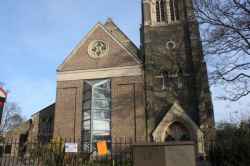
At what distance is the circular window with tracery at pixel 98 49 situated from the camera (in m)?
24.3

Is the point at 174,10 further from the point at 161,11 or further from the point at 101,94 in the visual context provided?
the point at 101,94

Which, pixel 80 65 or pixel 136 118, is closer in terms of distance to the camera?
pixel 136 118

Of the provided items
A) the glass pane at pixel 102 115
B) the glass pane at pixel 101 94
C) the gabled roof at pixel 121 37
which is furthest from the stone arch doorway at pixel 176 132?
the gabled roof at pixel 121 37

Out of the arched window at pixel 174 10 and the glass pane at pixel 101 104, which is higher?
the arched window at pixel 174 10

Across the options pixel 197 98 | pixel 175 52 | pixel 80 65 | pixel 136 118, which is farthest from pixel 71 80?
pixel 197 98

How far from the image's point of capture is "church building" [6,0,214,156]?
2044cm

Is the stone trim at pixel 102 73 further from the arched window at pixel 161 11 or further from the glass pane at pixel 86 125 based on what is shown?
the arched window at pixel 161 11

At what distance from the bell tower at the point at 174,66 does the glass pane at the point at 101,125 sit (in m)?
3.75

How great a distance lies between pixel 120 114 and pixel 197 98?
22.7ft

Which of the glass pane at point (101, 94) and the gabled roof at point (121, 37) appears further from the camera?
the gabled roof at point (121, 37)

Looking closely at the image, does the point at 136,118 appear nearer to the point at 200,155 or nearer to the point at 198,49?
the point at 200,155

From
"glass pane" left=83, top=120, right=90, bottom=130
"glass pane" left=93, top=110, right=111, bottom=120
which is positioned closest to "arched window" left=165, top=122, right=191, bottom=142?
"glass pane" left=93, top=110, right=111, bottom=120

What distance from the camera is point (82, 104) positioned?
22.7m

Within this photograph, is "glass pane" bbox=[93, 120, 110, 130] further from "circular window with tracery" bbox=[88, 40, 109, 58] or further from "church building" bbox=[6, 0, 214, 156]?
"circular window with tracery" bbox=[88, 40, 109, 58]
